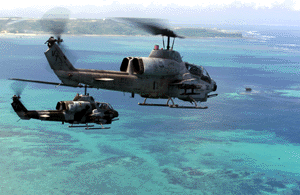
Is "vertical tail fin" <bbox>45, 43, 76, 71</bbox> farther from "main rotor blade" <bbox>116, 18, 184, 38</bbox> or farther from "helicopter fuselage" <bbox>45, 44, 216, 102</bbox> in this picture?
"main rotor blade" <bbox>116, 18, 184, 38</bbox>

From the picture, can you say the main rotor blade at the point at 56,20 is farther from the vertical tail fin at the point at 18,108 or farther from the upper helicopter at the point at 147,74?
the vertical tail fin at the point at 18,108

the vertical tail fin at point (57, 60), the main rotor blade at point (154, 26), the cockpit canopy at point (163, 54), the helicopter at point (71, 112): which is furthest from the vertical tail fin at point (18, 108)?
the main rotor blade at point (154, 26)

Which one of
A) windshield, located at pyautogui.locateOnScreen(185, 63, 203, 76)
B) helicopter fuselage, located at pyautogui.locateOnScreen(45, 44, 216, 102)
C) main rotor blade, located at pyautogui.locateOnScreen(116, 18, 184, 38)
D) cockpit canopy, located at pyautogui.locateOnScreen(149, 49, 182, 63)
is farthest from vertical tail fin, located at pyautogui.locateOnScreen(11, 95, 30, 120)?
windshield, located at pyautogui.locateOnScreen(185, 63, 203, 76)

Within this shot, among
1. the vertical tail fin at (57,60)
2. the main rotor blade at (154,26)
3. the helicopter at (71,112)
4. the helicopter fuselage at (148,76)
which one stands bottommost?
the helicopter at (71,112)

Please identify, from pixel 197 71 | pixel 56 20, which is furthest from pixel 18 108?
pixel 197 71

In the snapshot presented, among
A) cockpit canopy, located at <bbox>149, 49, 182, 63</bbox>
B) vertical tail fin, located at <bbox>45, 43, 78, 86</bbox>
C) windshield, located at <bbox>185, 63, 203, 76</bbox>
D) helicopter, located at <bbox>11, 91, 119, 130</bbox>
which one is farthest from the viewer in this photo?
helicopter, located at <bbox>11, 91, 119, 130</bbox>

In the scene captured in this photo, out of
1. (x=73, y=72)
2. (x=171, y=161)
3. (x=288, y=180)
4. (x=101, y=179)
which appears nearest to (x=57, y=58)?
(x=73, y=72)

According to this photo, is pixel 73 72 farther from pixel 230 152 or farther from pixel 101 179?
pixel 230 152

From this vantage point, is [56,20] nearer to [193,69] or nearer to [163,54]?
[163,54]
